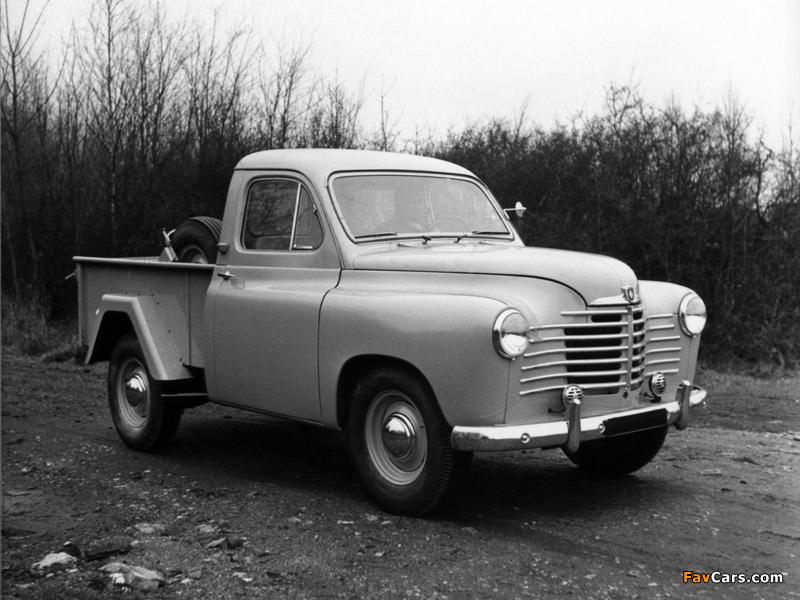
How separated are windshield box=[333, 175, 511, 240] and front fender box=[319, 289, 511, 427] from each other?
0.71 metres

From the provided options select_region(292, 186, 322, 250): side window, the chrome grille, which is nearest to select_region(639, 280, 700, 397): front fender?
the chrome grille

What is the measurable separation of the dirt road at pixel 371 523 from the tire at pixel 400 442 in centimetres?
14

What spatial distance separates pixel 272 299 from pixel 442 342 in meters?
1.41

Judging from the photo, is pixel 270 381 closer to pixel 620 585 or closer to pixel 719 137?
pixel 620 585

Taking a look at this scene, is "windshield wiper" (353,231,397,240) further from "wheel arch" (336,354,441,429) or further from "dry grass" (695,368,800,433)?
"dry grass" (695,368,800,433)

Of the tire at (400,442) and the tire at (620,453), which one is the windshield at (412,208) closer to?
the tire at (400,442)

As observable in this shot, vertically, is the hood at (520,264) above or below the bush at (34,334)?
above

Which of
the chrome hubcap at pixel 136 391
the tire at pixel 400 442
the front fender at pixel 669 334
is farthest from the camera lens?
the chrome hubcap at pixel 136 391

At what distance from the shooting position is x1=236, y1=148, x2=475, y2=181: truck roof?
18.2ft

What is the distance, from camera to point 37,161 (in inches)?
571

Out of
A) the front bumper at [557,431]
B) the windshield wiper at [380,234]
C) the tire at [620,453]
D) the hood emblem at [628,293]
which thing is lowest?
the tire at [620,453]

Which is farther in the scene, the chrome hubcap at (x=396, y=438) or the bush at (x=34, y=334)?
the bush at (x=34, y=334)

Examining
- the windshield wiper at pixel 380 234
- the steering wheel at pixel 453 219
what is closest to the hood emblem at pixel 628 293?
the steering wheel at pixel 453 219

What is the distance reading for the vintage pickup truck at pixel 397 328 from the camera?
4.38 m
